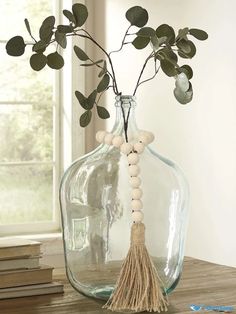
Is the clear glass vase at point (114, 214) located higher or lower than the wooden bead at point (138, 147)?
lower

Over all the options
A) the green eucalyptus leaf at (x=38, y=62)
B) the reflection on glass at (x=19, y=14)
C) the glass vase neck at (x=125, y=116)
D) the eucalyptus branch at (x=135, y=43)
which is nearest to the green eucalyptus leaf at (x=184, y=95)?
the eucalyptus branch at (x=135, y=43)

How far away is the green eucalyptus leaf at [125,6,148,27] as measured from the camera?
6.28 ft

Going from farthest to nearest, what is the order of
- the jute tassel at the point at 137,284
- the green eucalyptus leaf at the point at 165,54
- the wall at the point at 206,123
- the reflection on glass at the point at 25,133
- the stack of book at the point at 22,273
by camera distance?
the reflection on glass at the point at 25,133, the wall at the point at 206,123, the stack of book at the point at 22,273, the green eucalyptus leaf at the point at 165,54, the jute tassel at the point at 137,284

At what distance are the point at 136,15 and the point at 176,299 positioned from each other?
72cm

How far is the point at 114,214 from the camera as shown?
6.03 ft

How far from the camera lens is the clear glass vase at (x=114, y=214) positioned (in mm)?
1835

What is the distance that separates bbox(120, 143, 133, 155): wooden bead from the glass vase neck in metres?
0.04

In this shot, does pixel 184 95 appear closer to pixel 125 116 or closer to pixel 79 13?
pixel 125 116

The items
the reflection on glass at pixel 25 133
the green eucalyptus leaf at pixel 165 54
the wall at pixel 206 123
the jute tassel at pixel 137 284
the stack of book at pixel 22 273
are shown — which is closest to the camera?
the jute tassel at pixel 137 284

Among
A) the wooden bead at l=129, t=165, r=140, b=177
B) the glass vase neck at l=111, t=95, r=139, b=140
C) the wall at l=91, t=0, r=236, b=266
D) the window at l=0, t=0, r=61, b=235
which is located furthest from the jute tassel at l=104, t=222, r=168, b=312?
the window at l=0, t=0, r=61, b=235

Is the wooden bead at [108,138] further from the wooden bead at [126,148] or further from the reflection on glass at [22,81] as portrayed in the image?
the reflection on glass at [22,81]

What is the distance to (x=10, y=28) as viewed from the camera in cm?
385

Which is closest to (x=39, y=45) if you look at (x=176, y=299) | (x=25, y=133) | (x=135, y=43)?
(x=135, y=43)

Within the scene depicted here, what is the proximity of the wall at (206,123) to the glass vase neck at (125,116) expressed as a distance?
1224 millimetres
